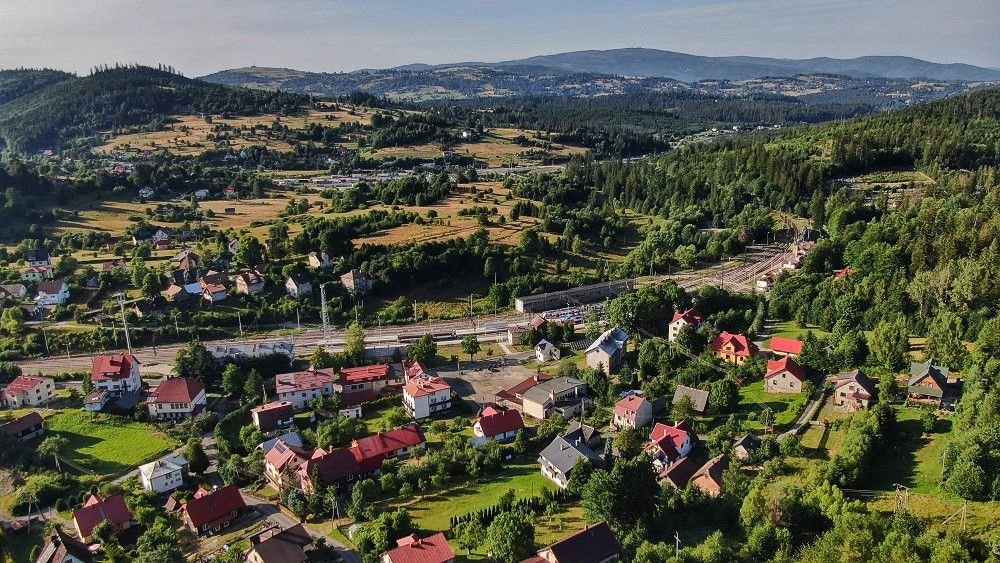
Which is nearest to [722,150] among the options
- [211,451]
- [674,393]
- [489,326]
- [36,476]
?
[489,326]

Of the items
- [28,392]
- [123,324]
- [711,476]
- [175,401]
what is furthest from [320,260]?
[711,476]

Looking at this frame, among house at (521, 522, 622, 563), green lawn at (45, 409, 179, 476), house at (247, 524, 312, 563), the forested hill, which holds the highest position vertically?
the forested hill

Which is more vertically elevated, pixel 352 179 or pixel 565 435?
pixel 352 179

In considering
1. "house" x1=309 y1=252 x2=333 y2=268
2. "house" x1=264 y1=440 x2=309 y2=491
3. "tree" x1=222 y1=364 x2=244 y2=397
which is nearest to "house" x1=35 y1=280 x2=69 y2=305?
"house" x1=309 y1=252 x2=333 y2=268

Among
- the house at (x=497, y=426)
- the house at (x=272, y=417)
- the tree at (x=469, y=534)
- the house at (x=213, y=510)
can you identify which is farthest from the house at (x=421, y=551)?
the house at (x=272, y=417)

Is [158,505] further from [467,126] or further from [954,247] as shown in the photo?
[467,126]

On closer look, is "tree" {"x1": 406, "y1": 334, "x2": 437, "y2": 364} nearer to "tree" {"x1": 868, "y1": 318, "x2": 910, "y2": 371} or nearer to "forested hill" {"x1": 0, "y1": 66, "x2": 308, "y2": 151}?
"tree" {"x1": 868, "y1": 318, "x2": 910, "y2": 371}

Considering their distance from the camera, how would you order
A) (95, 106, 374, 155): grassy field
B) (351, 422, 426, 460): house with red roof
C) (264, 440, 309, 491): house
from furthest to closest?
(95, 106, 374, 155): grassy field
(351, 422, 426, 460): house with red roof
(264, 440, 309, 491): house
